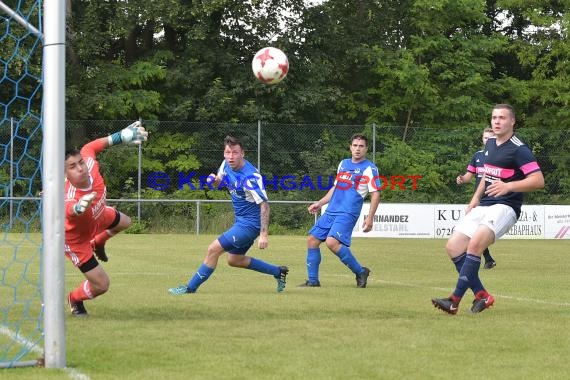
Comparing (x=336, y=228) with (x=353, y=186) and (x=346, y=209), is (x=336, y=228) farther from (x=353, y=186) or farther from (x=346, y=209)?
(x=353, y=186)

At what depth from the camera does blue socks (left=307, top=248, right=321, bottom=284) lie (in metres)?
12.1

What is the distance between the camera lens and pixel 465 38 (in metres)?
37.2

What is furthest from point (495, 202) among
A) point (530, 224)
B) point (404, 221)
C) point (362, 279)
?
point (530, 224)

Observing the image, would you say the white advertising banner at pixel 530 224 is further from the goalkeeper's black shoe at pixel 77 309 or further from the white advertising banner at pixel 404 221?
the goalkeeper's black shoe at pixel 77 309

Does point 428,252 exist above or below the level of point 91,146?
below

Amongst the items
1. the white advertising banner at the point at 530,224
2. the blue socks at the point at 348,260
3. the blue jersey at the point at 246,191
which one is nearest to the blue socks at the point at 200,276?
the blue jersey at the point at 246,191

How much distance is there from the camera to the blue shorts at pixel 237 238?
35.1 ft

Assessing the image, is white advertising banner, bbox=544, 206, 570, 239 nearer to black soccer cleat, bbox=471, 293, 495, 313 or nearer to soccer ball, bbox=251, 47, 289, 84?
soccer ball, bbox=251, 47, 289, 84

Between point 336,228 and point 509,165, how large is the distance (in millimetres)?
3740

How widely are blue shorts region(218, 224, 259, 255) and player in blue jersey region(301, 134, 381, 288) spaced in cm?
149

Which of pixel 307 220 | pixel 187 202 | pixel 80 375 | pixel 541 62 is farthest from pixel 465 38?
pixel 80 375

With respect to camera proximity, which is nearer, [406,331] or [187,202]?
[406,331]

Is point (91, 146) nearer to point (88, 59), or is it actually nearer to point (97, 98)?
point (97, 98)

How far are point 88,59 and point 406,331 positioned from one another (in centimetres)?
2698
